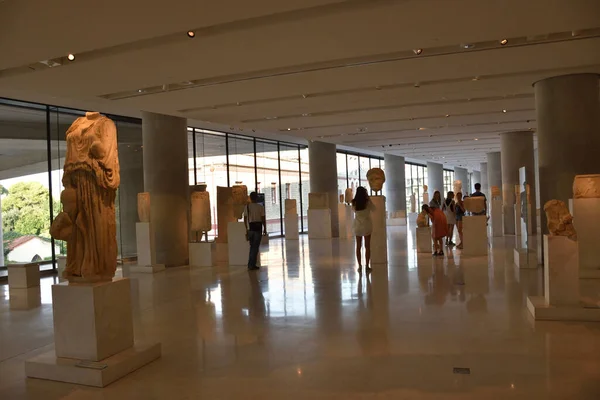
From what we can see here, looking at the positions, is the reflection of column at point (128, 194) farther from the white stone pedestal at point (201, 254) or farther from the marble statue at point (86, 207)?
the marble statue at point (86, 207)

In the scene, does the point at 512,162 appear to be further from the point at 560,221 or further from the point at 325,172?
the point at 560,221

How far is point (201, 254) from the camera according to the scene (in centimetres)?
1388

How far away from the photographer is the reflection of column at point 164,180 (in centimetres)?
1399

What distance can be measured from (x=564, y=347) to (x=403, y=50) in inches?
203

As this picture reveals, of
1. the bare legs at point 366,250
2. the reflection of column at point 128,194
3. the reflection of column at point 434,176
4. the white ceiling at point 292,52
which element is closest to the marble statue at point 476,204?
the white ceiling at point 292,52

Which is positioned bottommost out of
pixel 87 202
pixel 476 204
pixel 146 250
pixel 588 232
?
pixel 146 250

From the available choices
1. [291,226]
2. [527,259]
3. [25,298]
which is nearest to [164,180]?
[25,298]

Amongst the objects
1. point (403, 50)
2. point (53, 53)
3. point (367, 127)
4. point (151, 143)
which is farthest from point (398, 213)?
point (53, 53)

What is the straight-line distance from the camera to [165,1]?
6.14m

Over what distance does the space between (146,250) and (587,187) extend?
10.1 meters

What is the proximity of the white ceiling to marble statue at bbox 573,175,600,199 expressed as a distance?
86.6 inches

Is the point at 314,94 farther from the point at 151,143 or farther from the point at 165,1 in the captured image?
the point at 165,1

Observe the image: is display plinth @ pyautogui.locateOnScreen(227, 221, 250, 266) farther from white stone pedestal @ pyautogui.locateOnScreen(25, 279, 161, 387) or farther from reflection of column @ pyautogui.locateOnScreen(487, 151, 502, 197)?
reflection of column @ pyautogui.locateOnScreen(487, 151, 502, 197)

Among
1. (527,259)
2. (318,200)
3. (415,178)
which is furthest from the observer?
(415,178)
